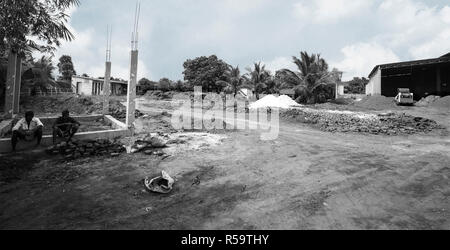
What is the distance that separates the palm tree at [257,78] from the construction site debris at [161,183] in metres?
28.4

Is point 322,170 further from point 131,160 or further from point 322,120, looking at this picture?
point 322,120

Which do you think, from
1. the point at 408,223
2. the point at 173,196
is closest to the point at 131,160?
the point at 173,196

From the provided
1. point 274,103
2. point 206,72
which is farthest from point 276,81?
point 206,72

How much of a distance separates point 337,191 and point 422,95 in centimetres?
2860

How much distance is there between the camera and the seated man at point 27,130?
283 inches

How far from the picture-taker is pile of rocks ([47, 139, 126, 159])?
279 inches

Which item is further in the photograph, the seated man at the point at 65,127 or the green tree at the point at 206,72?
the green tree at the point at 206,72

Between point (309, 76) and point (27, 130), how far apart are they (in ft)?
83.2

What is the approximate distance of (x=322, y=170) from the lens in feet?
21.0

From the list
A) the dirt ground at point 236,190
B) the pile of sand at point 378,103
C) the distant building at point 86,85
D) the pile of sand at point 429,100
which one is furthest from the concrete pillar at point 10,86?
the pile of sand at point 429,100

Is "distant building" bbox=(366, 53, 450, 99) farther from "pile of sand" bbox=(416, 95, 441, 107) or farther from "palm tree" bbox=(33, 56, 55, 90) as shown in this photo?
"palm tree" bbox=(33, 56, 55, 90)

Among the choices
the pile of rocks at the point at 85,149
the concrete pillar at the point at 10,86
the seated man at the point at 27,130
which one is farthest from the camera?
the concrete pillar at the point at 10,86

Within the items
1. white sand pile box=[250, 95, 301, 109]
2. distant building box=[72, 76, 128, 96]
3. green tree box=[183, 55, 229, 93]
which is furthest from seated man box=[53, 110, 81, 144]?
green tree box=[183, 55, 229, 93]

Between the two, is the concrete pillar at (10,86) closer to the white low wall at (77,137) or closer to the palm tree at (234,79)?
the white low wall at (77,137)
